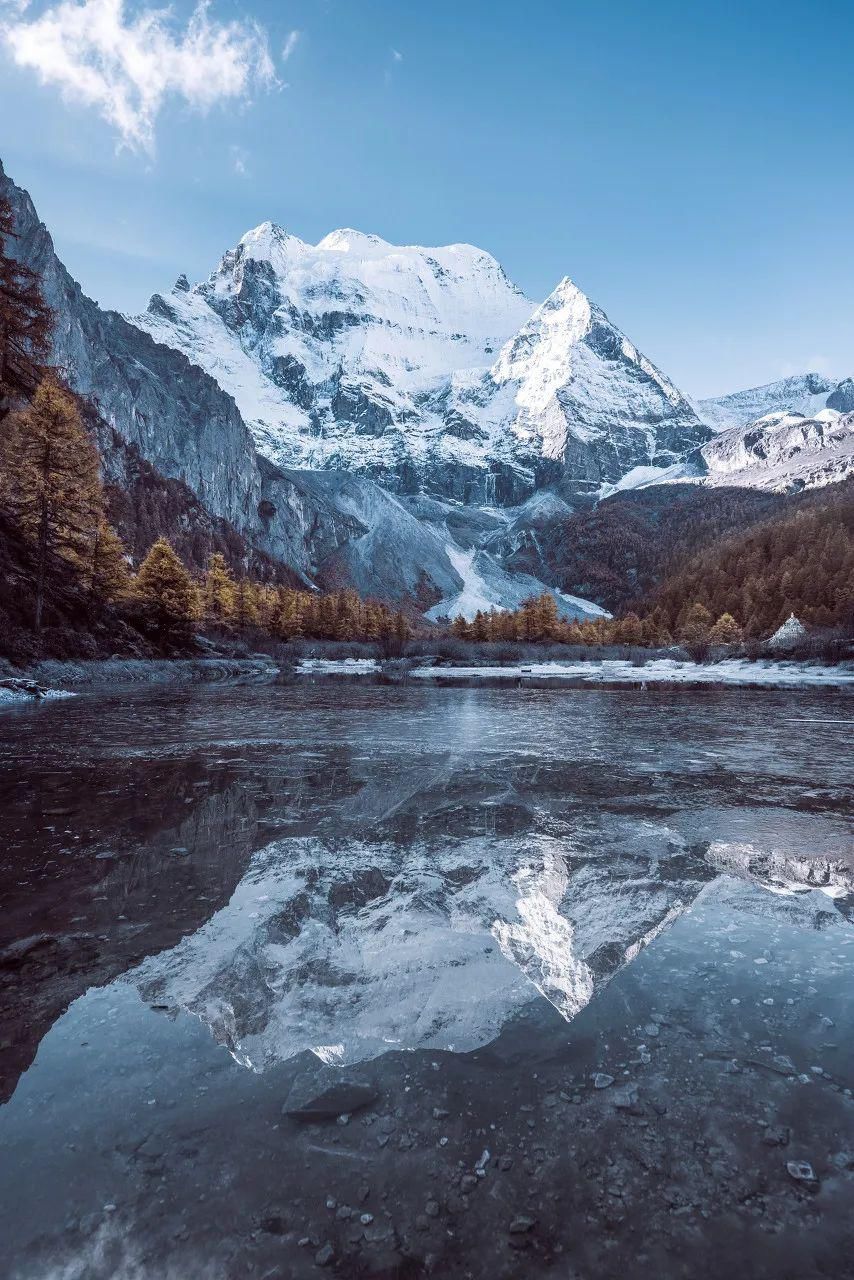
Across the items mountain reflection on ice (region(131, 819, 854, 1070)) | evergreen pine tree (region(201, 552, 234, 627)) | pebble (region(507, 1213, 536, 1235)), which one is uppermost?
evergreen pine tree (region(201, 552, 234, 627))

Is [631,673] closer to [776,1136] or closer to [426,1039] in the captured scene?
[426,1039]

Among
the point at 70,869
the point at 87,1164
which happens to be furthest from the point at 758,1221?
the point at 70,869

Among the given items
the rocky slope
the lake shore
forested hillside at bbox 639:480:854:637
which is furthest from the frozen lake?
the rocky slope

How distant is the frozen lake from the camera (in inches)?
92.5

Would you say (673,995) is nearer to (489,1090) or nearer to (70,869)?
(489,1090)

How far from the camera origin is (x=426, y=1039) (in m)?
3.61

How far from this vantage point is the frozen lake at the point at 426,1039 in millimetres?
2350

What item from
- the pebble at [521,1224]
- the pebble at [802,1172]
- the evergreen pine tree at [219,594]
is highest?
the evergreen pine tree at [219,594]

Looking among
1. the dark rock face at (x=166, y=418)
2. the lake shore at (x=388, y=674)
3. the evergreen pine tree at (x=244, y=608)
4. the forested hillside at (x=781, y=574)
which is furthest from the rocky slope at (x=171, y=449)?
the forested hillside at (x=781, y=574)

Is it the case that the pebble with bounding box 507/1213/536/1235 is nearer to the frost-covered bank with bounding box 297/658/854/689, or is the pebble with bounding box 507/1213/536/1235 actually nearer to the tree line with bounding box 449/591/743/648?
the frost-covered bank with bounding box 297/658/854/689

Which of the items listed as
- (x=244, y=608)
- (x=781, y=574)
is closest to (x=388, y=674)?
(x=244, y=608)

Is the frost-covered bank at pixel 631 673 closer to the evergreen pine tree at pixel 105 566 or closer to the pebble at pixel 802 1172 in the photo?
the evergreen pine tree at pixel 105 566

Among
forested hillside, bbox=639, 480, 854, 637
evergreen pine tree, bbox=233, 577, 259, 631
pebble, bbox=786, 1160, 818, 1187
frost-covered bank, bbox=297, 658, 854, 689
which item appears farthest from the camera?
forested hillside, bbox=639, 480, 854, 637

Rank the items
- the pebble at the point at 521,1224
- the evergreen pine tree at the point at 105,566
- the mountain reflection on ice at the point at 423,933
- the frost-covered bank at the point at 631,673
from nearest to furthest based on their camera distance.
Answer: the pebble at the point at 521,1224 → the mountain reflection on ice at the point at 423,933 → the evergreen pine tree at the point at 105,566 → the frost-covered bank at the point at 631,673
